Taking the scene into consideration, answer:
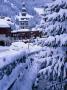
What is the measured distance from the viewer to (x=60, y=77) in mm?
14906

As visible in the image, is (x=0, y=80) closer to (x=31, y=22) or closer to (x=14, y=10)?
(x=31, y=22)

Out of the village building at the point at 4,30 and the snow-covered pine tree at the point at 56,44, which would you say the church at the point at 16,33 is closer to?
the village building at the point at 4,30

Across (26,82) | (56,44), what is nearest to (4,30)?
(26,82)

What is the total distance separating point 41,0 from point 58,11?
577 feet

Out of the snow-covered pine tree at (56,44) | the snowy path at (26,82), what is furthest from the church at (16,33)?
the snowy path at (26,82)

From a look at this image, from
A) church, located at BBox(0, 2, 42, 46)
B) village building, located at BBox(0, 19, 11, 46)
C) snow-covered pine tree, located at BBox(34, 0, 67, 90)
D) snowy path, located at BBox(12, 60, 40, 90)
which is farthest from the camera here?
church, located at BBox(0, 2, 42, 46)

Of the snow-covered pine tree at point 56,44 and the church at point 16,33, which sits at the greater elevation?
the snow-covered pine tree at point 56,44

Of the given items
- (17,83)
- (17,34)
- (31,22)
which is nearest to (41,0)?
(31,22)

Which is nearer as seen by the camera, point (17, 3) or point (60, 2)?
point (60, 2)

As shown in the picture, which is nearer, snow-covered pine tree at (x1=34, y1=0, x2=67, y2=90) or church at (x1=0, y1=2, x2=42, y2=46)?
snow-covered pine tree at (x1=34, y1=0, x2=67, y2=90)

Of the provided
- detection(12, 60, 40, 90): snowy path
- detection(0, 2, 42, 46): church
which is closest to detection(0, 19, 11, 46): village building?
detection(0, 2, 42, 46): church

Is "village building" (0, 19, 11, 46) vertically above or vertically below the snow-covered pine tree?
below

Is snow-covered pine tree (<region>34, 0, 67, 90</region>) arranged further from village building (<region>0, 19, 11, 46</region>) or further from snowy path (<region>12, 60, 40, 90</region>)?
village building (<region>0, 19, 11, 46</region>)

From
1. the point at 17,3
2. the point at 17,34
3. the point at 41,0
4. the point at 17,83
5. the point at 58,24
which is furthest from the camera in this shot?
the point at 41,0
